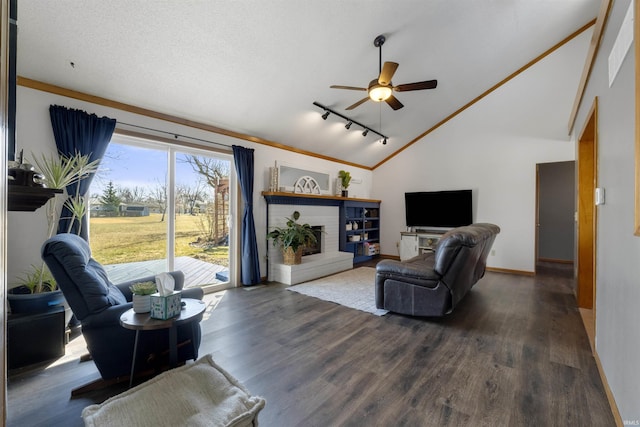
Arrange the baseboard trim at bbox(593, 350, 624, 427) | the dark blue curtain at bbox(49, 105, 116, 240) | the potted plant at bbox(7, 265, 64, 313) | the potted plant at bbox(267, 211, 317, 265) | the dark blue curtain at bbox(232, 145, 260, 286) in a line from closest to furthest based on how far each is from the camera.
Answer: the baseboard trim at bbox(593, 350, 624, 427)
the potted plant at bbox(7, 265, 64, 313)
the dark blue curtain at bbox(49, 105, 116, 240)
the dark blue curtain at bbox(232, 145, 260, 286)
the potted plant at bbox(267, 211, 317, 265)

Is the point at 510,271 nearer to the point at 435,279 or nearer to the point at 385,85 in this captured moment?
the point at 435,279

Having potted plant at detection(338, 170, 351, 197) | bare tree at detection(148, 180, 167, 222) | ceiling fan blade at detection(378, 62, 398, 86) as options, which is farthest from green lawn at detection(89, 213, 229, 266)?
potted plant at detection(338, 170, 351, 197)

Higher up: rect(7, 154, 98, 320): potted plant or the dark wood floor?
rect(7, 154, 98, 320): potted plant

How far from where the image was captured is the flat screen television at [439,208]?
566 cm

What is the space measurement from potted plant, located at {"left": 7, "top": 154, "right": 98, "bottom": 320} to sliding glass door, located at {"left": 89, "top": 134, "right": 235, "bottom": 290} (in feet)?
1.18

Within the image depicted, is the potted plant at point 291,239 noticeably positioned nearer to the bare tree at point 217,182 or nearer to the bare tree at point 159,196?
the bare tree at point 217,182

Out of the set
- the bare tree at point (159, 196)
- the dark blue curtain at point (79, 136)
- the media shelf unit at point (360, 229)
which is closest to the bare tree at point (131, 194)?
the bare tree at point (159, 196)

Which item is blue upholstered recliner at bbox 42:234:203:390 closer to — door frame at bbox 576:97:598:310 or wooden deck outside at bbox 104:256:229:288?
wooden deck outside at bbox 104:256:229:288

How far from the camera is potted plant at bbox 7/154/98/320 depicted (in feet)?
6.90

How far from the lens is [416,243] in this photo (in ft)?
19.7

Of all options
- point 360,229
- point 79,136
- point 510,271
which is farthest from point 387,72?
point 510,271

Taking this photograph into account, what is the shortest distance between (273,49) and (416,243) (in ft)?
15.6

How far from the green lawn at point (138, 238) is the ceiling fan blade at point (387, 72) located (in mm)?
3064

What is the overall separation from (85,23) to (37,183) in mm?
1698
